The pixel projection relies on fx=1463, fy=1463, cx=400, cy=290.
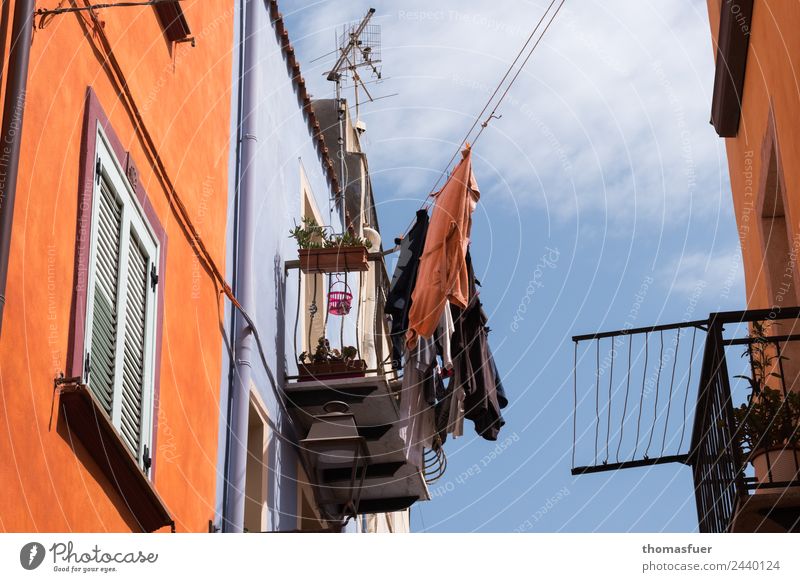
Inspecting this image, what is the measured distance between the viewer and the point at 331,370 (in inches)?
510

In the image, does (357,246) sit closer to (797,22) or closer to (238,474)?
(238,474)

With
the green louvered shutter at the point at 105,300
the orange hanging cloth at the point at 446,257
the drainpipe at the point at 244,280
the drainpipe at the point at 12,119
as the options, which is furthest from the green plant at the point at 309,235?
the drainpipe at the point at 12,119

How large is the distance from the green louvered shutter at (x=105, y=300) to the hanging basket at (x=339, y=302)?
5.67m

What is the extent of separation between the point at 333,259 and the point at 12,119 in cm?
668

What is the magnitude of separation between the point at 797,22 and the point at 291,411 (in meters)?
5.96

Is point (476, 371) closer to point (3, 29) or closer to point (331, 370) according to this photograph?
point (331, 370)

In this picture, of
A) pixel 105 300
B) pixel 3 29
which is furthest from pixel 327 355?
pixel 3 29

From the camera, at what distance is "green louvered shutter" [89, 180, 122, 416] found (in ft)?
25.2

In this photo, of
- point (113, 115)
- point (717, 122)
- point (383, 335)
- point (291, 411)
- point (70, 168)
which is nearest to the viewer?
point (70, 168)

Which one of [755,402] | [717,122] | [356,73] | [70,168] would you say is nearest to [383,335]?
[356,73]

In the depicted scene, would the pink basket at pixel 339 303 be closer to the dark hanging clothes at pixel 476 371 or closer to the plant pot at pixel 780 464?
the dark hanging clothes at pixel 476 371

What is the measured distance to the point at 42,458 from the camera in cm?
669

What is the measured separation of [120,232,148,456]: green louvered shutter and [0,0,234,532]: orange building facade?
1cm

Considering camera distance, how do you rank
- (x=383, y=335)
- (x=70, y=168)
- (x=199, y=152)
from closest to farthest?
1. (x=70, y=168)
2. (x=199, y=152)
3. (x=383, y=335)
